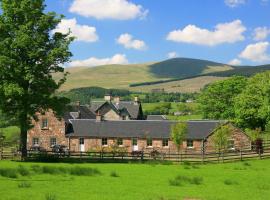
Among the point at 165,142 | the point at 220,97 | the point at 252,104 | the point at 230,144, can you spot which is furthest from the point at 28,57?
the point at 220,97

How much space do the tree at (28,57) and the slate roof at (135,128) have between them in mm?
17646

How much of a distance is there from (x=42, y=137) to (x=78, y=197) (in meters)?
47.5

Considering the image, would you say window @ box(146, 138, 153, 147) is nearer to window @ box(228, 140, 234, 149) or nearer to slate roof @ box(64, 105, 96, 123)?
window @ box(228, 140, 234, 149)

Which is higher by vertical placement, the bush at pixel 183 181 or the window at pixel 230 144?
the window at pixel 230 144

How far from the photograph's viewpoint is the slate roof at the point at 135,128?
208 ft

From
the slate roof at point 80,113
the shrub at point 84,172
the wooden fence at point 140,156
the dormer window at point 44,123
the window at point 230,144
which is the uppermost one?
the slate roof at point 80,113

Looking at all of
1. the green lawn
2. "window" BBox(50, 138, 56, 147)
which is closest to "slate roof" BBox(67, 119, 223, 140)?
"window" BBox(50, 138, 56, 147)

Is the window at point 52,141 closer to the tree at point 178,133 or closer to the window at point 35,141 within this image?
the window at point 35,141

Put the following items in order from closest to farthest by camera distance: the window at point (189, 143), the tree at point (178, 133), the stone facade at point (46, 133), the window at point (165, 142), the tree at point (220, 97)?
the tree at point (178, 133), the window at point (189, 143), the window at point (165, 142), the stone facade at point (46, 133), the tree at point (220, 97)

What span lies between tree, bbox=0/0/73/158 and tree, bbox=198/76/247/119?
50.1 m

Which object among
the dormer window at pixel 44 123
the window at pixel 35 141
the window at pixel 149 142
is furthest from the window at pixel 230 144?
the window at pixel 35 141

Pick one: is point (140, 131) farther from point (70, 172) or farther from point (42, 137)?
point (70, 172)

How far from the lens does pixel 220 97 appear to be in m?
94.6

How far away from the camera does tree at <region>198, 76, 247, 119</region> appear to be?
93.1 m
